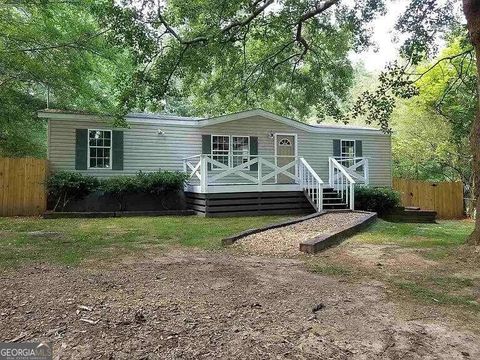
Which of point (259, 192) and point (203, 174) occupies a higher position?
point (203, 174)

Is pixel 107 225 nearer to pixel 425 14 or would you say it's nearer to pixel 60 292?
pixel 60 292

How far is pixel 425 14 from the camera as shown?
9.29 metres

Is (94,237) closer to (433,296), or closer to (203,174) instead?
(203,174)

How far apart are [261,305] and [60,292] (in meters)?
1.72

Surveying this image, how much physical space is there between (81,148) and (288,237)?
817 centimetres

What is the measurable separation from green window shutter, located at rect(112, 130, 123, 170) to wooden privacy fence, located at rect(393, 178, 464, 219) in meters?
11.6

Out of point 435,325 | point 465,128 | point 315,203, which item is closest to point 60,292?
point 435,325

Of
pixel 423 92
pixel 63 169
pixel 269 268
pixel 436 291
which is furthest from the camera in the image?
pixel 423 92

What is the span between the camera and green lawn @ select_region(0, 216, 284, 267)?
497 cm

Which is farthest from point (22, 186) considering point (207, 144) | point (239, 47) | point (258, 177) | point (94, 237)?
point (239, 47)

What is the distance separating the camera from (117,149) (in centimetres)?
1216

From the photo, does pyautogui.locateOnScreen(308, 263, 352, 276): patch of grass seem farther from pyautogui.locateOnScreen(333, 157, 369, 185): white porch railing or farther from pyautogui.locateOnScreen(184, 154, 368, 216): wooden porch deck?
pyautogui.locateOnScreen(333, 157, 369, 185): white porch railing

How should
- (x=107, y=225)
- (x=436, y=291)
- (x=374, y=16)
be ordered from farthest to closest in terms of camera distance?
1. (x=374, y=16)
2. (x=107, y=225)
3. (x=436, y=291)

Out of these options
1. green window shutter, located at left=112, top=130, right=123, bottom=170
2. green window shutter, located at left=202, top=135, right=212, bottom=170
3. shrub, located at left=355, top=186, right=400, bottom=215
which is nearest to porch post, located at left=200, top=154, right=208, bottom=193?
green window shutter, located at left=202, top=135, right=212, bottom=170
